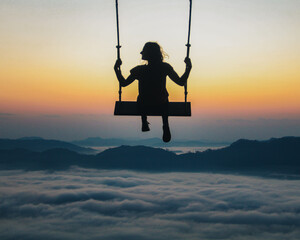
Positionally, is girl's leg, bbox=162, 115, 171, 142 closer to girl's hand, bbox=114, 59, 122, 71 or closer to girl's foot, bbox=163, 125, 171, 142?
girl's foot, bbox=163, 125, 171, 142

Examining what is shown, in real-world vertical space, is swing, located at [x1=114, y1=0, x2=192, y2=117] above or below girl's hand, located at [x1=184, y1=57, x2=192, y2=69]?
below

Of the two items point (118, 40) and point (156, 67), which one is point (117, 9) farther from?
point (156, 67)

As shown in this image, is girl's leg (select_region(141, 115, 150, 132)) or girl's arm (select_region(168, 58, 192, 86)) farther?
girl's leg (select_region(141, 115, 150, 132))

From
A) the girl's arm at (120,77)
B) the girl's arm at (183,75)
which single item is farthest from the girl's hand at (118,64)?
the girl's arm at (183,75)

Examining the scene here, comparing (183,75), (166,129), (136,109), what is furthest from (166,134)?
(183,75)

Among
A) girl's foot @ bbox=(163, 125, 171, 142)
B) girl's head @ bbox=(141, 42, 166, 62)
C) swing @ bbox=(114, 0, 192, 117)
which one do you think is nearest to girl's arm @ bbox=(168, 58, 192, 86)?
swing @ bbox=(114, 0, 192, 117)

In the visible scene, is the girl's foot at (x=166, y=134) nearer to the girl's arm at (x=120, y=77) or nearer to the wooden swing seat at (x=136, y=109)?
the wooden swing seat at (x=136, y=109)

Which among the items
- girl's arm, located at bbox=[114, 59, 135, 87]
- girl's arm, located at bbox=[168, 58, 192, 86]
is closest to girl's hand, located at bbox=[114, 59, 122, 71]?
girl's arm, located at bbox=[114, 59, 135, 87]

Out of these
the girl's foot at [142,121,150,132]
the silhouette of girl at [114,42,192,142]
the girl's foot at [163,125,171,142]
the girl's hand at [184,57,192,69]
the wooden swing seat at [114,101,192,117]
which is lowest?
the girl's foot at [163,125,171,142]

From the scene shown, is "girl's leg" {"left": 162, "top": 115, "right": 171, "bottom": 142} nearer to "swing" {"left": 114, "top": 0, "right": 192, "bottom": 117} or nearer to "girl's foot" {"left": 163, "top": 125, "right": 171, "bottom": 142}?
"girl's foot" {"left": 163, "top": 125, "right": 171, "bottom": 142}
